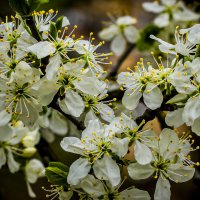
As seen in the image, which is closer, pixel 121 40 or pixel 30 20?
pixel 30 20

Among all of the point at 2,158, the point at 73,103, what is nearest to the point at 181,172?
the point at 73,103

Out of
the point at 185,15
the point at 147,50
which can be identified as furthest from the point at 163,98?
the point at 185,15

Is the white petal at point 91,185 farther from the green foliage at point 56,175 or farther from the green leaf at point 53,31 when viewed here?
the green leaf at point 53,31

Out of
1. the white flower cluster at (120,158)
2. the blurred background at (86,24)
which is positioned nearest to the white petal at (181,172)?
the white flower cluster at (120,158)

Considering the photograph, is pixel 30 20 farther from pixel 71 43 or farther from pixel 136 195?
pixel 136 195

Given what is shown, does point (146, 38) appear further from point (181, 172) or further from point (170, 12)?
point (181, 172)
